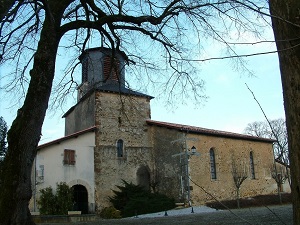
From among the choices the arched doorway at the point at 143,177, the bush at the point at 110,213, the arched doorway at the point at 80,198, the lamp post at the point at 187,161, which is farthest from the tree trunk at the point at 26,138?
the arched doorway at the point at 143,177

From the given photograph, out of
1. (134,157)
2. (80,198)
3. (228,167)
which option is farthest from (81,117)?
(228,167)

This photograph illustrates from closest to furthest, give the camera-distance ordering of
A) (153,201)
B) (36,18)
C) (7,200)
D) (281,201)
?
(7,200), (36,18), (153,201), (281,201)

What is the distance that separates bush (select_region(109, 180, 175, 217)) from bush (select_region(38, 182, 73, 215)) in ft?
10.4

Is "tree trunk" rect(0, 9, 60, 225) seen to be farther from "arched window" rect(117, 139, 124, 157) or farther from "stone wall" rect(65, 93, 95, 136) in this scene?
"arched window" rect(117, 139, 124, 157)

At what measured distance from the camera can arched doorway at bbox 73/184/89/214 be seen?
73.0 ft

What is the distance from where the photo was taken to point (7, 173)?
6.48 meters

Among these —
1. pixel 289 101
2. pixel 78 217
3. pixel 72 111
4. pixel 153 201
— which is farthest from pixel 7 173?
pixel 72 111

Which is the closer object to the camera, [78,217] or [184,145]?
[78,217]

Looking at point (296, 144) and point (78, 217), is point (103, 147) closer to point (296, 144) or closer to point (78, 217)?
point (78, 217)

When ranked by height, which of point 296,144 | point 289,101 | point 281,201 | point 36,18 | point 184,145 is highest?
point 36,18

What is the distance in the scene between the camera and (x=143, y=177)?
24641mm

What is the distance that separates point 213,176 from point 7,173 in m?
19.8

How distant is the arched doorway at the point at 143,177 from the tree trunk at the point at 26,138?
17645mm

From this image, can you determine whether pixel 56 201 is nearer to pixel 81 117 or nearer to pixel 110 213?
pixel 110 213
